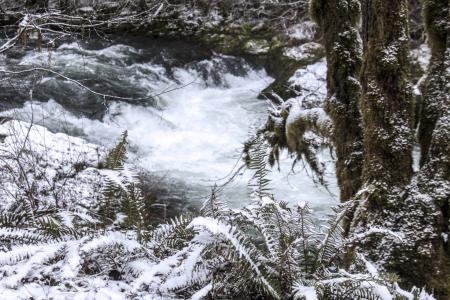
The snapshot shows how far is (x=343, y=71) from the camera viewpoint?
4352 mm

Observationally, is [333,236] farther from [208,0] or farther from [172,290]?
[208,0]

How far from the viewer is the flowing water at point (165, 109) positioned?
905 centimetres

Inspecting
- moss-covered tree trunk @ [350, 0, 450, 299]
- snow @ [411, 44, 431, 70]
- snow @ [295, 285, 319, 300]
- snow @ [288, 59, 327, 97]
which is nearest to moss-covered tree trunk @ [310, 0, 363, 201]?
moss-covered tree trunk @ [350, 0, 450, 299]

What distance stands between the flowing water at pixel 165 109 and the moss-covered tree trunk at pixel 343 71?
10.2 feet

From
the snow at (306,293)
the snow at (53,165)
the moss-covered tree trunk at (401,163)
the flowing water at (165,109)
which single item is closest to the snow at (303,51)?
the flowing water at (165,109)

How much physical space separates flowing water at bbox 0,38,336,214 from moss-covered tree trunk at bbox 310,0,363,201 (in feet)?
10.2

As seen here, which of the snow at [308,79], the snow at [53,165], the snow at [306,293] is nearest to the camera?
the snow at [306,293]

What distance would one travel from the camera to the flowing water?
29.7 ft

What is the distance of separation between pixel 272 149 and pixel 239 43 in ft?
40.9

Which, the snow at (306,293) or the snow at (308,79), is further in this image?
the snow at (308,79)

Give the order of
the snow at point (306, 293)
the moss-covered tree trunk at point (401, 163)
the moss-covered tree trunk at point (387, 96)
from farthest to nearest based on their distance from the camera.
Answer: the moss-covered tree trunk at point (387, 96), the moss-covered tree trunk at point (401, 163), the snow at point (306, 293)

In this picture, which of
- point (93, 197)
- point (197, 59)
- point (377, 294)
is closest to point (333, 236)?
point (377, 294)

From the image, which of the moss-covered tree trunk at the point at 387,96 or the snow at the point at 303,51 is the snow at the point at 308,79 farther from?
the moss-covered tree trunk at the point at 387,96

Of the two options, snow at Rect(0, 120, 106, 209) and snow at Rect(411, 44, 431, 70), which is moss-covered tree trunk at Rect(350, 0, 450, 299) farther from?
snow at Rect(411, 44, 431, 70)
